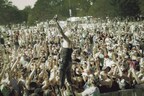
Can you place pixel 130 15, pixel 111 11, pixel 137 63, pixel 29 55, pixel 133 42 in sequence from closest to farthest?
pixel 137 63 < pixel 29 55 < pixel 133 42 < pixel 130 15 < pixel 111 11

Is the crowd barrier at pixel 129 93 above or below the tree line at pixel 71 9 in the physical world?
below

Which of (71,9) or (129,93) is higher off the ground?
(71,9)

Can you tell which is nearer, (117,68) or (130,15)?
(117,68)

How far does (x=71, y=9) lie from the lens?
417ft

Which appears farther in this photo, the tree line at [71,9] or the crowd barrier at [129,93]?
the tree line at [71,9]

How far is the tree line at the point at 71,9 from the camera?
10312 cm

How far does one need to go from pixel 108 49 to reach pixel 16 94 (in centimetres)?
1142

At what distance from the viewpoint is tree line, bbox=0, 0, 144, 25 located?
103125mm

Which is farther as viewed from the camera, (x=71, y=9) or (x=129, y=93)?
(x=71, y=9)

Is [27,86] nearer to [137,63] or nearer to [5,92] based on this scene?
[5,92]

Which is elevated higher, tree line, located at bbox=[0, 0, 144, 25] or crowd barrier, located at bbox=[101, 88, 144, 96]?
tree line, located at bbox=[0, 0, 144, 25]

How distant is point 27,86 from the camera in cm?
1555

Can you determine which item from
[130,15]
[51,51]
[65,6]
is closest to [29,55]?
[51,51]

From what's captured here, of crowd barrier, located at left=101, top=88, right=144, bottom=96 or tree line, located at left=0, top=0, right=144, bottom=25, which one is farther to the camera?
tree line, located at left=0, top=0, right=144, bottom=25
